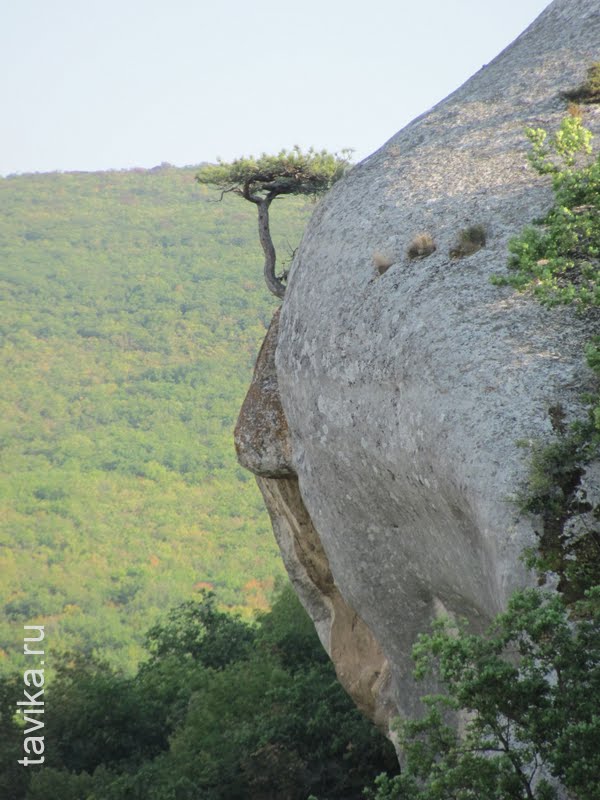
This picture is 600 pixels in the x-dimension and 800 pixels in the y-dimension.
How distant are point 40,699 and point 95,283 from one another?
5883cm

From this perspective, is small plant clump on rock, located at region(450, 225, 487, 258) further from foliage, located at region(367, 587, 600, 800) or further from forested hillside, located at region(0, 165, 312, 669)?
forested hillside, located at region(0, 165, 312, 669)

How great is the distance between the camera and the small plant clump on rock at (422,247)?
1221 cm

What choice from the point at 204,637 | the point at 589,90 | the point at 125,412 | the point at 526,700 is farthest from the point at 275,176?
the point at 125,412

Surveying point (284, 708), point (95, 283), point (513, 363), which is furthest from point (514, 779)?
point (95, 283)

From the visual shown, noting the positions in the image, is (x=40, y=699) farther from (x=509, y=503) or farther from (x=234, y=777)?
(x=509, y=503)

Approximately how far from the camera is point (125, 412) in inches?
2771

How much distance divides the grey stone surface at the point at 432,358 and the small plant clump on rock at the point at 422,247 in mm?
102

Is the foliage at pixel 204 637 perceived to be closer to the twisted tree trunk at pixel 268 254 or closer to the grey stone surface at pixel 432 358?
the twisted tree trunk at pixel 268 254

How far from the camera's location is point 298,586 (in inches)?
677

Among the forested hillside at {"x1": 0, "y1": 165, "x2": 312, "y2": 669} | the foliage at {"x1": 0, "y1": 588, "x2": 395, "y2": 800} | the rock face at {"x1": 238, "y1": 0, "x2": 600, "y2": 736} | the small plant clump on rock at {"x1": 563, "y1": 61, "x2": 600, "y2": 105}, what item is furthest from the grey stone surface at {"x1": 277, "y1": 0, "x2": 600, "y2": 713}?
the forested hillside at {"x1": 0, "y1": 165, "x2": 312, "y2": 669}

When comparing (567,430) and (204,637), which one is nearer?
(567,430)

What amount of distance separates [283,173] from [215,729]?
12.0m

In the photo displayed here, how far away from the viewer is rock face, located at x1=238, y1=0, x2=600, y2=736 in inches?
390

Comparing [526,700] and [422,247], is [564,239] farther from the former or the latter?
[526,700]
